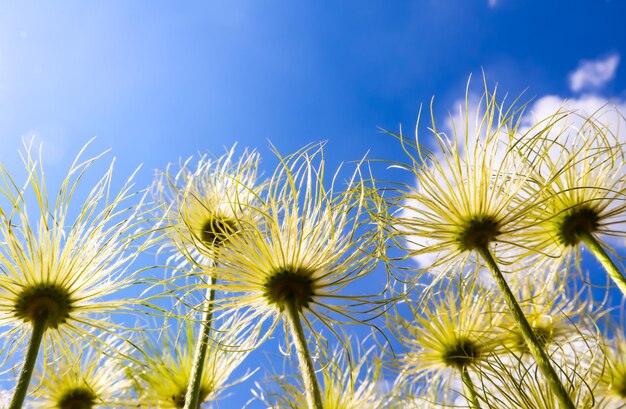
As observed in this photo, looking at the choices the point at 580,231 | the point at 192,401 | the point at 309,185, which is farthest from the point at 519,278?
the point at 192,401

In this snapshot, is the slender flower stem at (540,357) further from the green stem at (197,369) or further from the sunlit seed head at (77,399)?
the sunlit seed head at (77,399)

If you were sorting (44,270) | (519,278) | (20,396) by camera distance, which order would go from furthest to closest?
1. (519,278)
2. (44,270)
3. (20,396)

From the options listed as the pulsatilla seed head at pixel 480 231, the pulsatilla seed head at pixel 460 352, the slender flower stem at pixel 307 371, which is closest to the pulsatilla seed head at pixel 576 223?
the pulsatilla seed head at pixel 480 231

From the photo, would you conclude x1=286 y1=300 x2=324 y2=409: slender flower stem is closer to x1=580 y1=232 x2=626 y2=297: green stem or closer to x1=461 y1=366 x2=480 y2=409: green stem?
x1=461 y1=366 x2=480 y2=409: green stem

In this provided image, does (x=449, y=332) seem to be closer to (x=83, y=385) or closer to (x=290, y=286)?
(x=290, y=286)

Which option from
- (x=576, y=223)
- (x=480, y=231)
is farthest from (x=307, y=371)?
(x=576, y=223)

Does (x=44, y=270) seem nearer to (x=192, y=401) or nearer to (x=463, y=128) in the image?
(x=192, y=401)

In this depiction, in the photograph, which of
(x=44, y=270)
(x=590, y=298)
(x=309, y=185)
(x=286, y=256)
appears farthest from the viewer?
(x=590, y=298)
